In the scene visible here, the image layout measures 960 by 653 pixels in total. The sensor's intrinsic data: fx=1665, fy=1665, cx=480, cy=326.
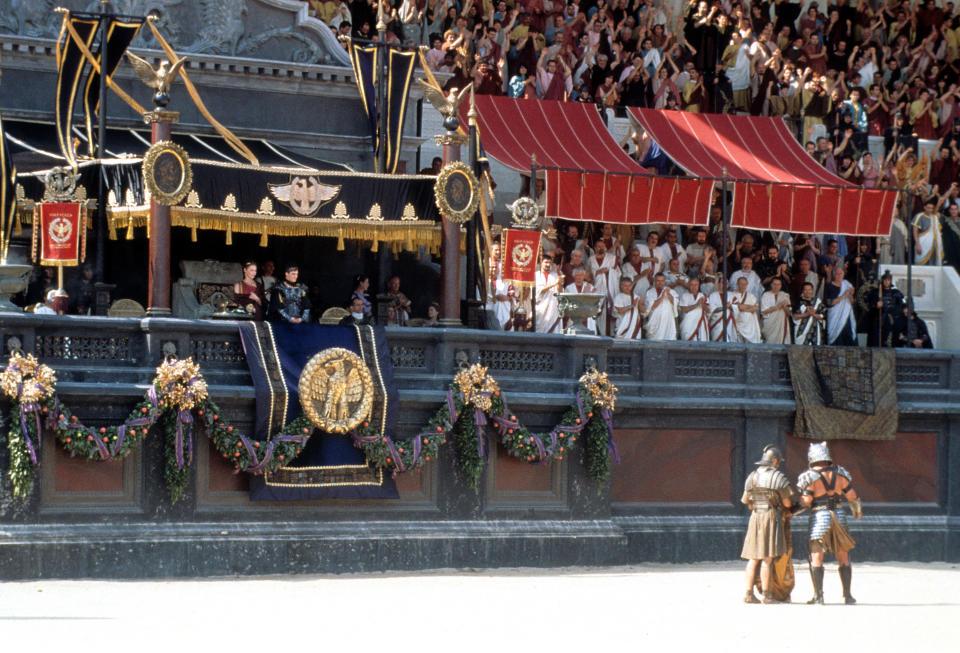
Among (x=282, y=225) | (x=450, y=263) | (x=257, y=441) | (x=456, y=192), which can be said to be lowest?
(x=257, y=441)

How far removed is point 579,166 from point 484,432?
7211mm

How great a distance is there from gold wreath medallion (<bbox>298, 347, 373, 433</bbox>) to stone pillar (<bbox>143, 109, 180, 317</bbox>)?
1.74 meters

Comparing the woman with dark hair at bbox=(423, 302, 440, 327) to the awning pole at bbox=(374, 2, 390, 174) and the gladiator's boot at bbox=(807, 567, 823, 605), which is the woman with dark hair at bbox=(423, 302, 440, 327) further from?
the gladiator's boot at bbox=(807, 567, 823, 605)

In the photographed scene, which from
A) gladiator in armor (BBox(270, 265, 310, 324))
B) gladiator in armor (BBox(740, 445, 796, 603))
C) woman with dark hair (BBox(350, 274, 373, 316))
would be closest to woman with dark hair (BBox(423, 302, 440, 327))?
woman with dark hair (BBox(350, 274, 373, 316))

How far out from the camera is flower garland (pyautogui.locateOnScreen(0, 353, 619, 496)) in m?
16.7

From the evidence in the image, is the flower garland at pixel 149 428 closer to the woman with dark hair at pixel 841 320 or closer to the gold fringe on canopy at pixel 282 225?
the gold fringe on canopy at pixel 282 225

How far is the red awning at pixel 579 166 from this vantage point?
2403 centimetres

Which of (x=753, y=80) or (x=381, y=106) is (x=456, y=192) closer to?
(x=381, y=106)

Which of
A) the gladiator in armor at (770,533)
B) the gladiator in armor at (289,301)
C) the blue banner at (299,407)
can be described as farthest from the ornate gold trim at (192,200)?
the gladiator in armor at (770,533)

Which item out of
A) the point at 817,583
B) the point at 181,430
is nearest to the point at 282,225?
the point at 181,430

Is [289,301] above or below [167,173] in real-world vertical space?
below

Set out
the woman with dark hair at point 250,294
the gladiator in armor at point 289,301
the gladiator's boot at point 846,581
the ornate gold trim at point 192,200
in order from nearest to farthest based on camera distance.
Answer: the gladiator's boot at point 846,581 → the ornate gold trim at point 192,200 → the woman with dark hair at point 250,294 → the gladiator in armor at point 289,301

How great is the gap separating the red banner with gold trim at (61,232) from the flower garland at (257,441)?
85.3 inches

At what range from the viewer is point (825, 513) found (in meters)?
17.1
